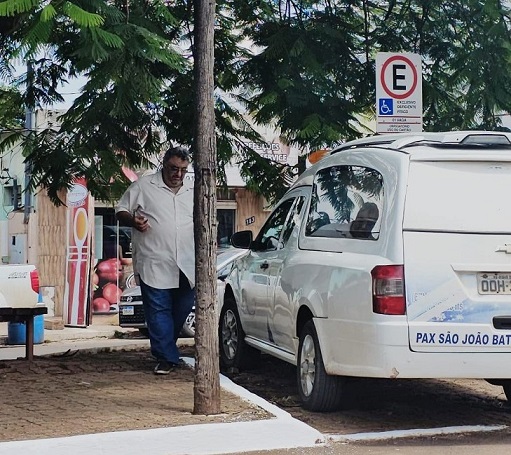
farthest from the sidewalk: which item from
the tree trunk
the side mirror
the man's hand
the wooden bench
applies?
the wooden bench

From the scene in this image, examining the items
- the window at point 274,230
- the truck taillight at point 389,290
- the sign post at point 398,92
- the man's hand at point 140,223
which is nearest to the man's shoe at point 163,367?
the man's hand at point 140,223

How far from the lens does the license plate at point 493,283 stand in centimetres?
666

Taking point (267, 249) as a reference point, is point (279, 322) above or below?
below

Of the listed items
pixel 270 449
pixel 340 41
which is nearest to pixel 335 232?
pixel 270 449

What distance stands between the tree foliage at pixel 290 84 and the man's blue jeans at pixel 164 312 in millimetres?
1668

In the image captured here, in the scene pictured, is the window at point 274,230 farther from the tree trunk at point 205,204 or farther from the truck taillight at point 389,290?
the truck taillight at point 389,290

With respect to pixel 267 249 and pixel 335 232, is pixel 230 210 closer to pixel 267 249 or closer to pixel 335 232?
pixel 267 249

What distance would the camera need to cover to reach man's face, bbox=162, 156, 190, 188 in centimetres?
901

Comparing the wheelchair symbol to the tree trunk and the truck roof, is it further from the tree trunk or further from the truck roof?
the tree trunk

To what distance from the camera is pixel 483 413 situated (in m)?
7.86

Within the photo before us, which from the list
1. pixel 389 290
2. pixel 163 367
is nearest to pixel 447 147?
pixel 389 290

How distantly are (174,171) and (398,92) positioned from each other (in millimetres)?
2489

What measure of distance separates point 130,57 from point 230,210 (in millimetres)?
15135

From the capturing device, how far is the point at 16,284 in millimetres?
12156
